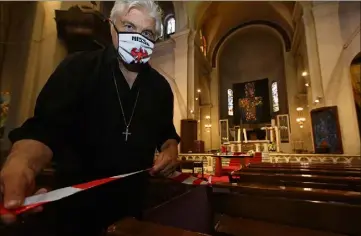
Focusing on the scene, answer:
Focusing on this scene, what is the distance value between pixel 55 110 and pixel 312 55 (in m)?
8.70

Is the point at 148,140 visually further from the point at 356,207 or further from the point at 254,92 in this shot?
the point at 254,92

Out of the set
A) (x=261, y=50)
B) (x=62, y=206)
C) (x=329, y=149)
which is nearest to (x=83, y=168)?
(x=62, y=206)

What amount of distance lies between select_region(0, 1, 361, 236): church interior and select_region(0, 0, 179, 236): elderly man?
7.9 inches

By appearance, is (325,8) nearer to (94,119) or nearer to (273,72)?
(273,72)

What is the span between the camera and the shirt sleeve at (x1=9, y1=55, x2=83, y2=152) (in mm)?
570

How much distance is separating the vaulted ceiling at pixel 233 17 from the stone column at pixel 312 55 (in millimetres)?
2472

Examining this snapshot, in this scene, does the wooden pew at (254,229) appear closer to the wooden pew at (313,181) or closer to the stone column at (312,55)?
the wooden pew at (313,181)

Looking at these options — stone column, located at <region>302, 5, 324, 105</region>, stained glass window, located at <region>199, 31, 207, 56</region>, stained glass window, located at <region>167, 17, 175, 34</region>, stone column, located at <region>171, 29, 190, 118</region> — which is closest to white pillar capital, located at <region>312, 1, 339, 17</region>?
stone column, located at <region>302, 5, 324, 105</region>

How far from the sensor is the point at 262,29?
43.4 feet

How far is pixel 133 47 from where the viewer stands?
2.64ft

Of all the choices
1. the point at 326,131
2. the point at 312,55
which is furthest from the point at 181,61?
the point at 326,131

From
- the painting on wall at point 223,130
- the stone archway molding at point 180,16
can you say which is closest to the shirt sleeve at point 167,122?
the stone archway molding at point 180,16

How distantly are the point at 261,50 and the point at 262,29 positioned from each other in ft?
5.56

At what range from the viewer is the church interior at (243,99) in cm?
90
